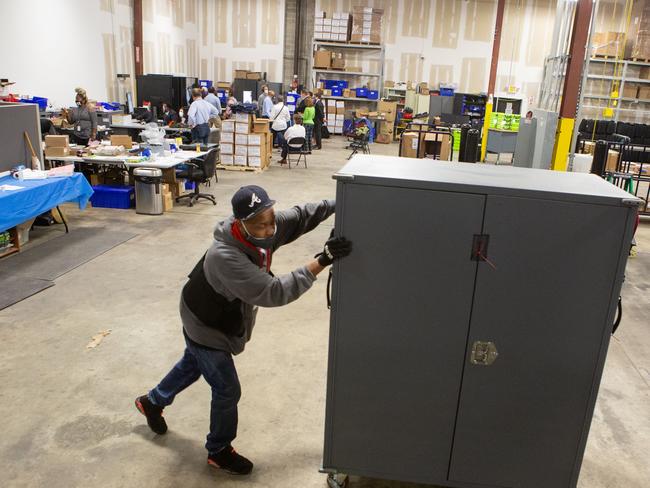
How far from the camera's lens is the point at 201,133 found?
11.3m

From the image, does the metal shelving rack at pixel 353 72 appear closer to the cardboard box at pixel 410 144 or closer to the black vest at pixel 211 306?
the cardboard box at pixel 410 144

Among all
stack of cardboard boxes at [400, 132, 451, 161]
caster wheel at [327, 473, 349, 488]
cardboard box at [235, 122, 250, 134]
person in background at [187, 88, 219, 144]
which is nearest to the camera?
caster wheel at [327, 473, 349, 488]

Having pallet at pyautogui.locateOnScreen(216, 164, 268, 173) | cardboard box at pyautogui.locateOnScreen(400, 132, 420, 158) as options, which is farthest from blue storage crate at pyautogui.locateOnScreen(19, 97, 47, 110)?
cardboard box at pyautogui.locateOnScreen(400, 132, 420, 158)

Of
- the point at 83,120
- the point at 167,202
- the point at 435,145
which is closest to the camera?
the point at 167,202

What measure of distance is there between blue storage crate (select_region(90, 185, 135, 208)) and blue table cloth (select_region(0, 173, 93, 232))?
44.5 inches

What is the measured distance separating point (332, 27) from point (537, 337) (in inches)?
721

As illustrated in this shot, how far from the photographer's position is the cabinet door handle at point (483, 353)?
8.36 ft

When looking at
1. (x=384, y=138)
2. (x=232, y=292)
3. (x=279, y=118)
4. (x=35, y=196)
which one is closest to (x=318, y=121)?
(x=279, y=118)

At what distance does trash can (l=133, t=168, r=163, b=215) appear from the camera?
8078 mm

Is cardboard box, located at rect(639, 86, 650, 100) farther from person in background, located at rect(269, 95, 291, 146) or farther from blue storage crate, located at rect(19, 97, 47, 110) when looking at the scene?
blue storage crate, located at rect(19, 97, 47, 110)

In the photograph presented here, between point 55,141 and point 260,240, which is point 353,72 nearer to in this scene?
point 55,141

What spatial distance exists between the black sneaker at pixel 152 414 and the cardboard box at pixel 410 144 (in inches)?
397

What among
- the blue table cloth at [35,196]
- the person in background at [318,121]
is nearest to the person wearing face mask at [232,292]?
the blue table cloth at [35,196]

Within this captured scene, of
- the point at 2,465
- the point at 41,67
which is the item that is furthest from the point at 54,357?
the point at 41,67
